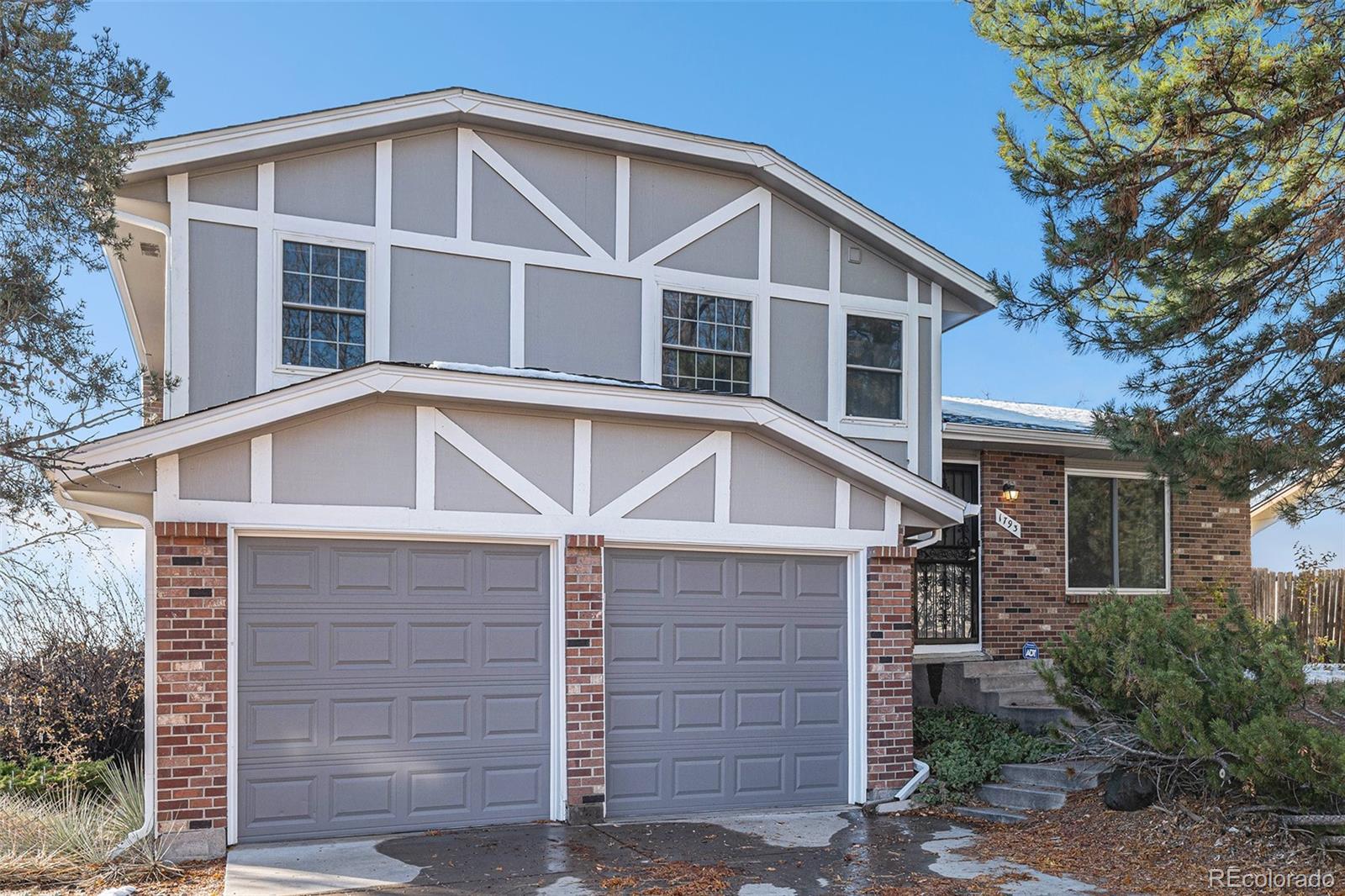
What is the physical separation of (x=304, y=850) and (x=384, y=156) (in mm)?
6335

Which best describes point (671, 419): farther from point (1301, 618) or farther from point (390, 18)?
point (1301, 618)

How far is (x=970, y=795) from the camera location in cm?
1073

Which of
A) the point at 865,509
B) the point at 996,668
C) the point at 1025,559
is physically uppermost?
the point at 865,509

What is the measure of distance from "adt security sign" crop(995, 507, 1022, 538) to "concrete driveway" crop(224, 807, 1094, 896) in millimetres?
5362

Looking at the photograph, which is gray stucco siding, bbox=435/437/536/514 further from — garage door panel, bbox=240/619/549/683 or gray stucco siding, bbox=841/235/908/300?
gray stucco siding, bbox=841/235/908/300

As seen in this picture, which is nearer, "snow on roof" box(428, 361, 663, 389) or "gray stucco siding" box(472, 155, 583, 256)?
"snow on roof" box(428, 361, 663, 389)

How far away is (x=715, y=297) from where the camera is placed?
476 inches

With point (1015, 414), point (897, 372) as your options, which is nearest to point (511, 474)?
point (897, 372)

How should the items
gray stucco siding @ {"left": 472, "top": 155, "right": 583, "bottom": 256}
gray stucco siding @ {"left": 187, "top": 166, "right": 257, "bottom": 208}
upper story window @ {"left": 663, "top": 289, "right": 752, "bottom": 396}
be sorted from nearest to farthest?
gray stucco siding @ {"left": 187, "top": 166, "right": 257, "bottom": 208}
gray stucco siding @ {"left": 472, "top": 155, "right": 583, "bottom": 256}
upper story window @ {"left": 663, "top": 289, "right": 752, "bottom": 396}

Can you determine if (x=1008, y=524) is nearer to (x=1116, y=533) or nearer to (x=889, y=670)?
(x=1116, y=533)

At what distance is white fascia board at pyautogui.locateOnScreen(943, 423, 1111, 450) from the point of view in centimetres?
1355

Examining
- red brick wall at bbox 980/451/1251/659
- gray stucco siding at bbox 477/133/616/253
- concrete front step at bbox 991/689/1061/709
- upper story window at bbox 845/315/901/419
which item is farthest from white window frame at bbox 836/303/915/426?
concrete front step at bbox 991/689/1061/709

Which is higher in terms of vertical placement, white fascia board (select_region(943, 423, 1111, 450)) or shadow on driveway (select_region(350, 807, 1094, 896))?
white fascia board (select_region(943, 423, 1111, 450))

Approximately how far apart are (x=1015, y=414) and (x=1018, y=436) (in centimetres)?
207
